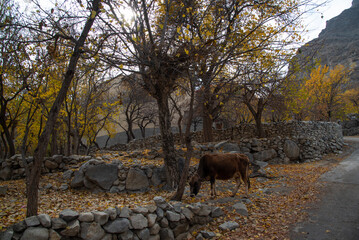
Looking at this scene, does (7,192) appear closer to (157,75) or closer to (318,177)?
(157,75)

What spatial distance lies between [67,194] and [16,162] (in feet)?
11.9

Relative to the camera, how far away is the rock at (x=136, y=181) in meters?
8.67

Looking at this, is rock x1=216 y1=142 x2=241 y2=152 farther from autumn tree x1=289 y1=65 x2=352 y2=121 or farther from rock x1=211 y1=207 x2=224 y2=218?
autumn tree x1=289 y1=65 x2=352 y2=121

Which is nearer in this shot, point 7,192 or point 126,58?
point 126,58

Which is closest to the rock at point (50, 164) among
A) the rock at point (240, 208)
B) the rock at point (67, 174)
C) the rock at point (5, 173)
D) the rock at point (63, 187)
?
the rock at point (67, 174)

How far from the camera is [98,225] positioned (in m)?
4.13

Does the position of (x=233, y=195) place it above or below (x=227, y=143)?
below

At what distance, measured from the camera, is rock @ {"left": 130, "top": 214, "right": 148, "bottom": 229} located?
4.50m

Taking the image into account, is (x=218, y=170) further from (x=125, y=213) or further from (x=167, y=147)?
(x=125, y=213)

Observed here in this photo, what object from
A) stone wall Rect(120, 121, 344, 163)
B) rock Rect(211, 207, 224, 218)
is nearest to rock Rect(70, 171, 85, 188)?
rock Rect(211, 207, 224, 218)

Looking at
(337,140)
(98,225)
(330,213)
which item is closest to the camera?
(98,225)

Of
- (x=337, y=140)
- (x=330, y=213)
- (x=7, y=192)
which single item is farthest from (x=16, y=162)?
(x=337, y=140)

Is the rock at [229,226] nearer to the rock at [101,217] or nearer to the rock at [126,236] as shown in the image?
the rock at [126,236]

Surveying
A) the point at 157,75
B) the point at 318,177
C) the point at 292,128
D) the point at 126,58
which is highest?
the point at 126,58
